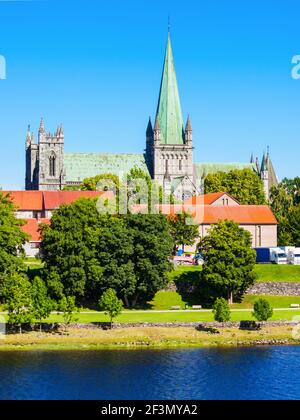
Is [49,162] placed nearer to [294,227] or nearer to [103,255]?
[294,227]

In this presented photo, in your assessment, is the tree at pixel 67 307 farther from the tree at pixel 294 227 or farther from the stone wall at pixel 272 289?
the tree at pixel 294 227

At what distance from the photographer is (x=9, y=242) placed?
7525 cm

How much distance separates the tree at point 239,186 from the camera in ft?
434

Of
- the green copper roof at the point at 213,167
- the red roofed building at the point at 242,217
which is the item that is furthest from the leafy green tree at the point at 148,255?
the green copper roof at the point at 213,167

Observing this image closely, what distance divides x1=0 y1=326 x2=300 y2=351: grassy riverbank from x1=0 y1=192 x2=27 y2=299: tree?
8.41 metres

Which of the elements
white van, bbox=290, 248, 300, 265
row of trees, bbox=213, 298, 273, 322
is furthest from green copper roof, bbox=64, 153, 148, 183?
row of trees, bbox=213, 298, 273, 322

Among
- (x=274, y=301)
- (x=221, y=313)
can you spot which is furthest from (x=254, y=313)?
(x=274, y=301)

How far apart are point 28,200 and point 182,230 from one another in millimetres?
28571

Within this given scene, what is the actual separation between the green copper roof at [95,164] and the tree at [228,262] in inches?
3006

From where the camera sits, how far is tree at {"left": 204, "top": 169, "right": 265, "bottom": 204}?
13238 cm

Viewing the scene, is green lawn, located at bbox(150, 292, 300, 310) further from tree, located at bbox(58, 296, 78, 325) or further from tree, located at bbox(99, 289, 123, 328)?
tree, located at bbox(58, 296, 78, 325)
